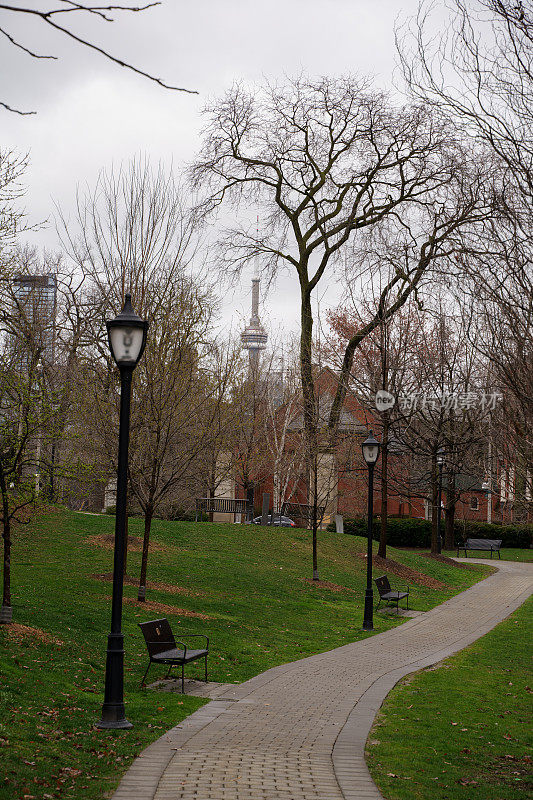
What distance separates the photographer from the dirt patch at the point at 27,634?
11.4m

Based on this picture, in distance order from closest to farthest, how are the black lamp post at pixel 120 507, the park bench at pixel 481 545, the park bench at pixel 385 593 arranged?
the black lamp post at pixel 120 507
the park bench at pixel 385 593
the park bench at pixel 481 545

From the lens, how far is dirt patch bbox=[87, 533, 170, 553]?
23225mm

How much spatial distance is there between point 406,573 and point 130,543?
31.1 feet

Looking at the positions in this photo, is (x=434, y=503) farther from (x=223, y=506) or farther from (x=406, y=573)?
(x=223, y=506)

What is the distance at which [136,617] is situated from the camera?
48.5ft

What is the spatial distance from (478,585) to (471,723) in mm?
19187

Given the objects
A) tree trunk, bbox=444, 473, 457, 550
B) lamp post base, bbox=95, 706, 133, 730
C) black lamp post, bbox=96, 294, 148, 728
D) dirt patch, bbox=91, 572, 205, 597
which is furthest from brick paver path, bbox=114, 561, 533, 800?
tree trunk, bbox=444, 473, 457, 550

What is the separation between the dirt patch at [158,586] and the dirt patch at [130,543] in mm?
3869

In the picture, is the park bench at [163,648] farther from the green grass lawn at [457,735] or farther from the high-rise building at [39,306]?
the high-rise building at [39,306]

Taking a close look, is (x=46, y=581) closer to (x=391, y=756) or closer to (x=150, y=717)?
(x=150, y=717)

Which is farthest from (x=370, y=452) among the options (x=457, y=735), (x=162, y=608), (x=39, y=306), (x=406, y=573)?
(x=39, y=306)

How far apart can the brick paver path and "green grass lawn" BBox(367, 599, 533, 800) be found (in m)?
0.27

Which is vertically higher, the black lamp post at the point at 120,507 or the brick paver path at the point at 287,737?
the black lamp post at the point at 120,507

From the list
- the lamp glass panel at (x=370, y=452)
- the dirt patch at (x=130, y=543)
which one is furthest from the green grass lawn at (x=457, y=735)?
the dirt patch at (x=130, y=543)
